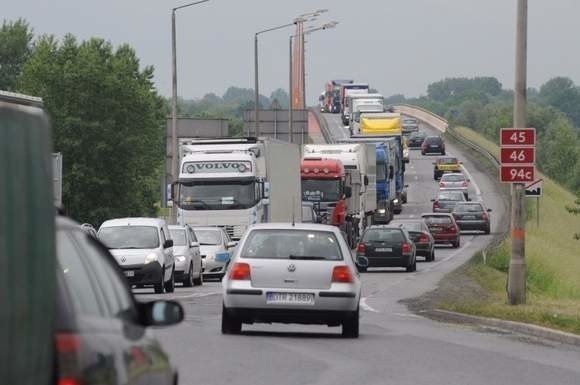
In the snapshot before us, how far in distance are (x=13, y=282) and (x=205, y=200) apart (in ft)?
130

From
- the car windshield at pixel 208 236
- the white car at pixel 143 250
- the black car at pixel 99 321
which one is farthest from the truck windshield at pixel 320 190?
the black car at pixel 99 321

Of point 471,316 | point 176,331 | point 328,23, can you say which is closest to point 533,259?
point 471,316

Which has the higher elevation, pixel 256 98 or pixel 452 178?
pixel 256 98

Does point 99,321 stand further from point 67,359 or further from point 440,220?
point 440,220

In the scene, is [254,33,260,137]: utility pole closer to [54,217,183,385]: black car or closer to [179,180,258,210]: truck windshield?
[179,180,258,210]: truck windshield

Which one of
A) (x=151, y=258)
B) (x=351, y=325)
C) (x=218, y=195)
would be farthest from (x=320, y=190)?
(x=351, y=325)

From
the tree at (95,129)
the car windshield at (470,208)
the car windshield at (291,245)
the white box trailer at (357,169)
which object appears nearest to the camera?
the car windshield at (291,245)

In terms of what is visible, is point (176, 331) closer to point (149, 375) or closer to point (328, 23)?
point (149, 375)

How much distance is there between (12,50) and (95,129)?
43.3 m

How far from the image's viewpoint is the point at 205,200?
45.5 metres

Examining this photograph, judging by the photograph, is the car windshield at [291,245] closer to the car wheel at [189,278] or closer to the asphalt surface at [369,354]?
the asphalt surface at [369,354]

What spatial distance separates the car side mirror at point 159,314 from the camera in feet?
26.9

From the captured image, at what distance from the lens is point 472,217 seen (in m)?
73.6

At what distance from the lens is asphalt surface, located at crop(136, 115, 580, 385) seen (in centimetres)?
1630
